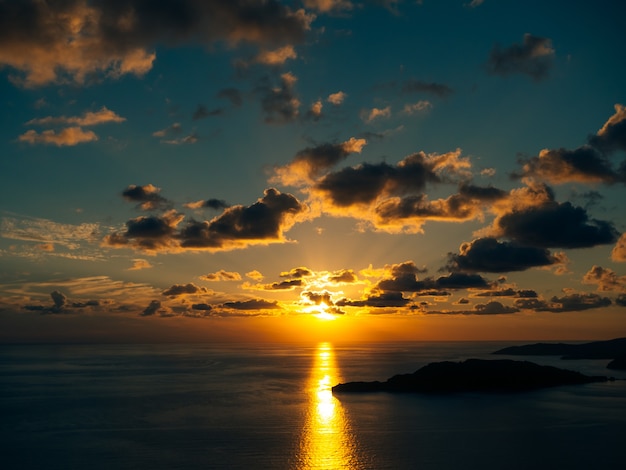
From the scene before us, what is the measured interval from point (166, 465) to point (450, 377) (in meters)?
109

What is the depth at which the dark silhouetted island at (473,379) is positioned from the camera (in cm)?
15162

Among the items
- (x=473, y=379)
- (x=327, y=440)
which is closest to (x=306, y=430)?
(x=327, y=440)

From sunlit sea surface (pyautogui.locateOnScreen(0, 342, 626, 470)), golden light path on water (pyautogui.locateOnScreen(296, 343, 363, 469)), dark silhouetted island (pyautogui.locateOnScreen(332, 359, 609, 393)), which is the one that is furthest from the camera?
dark silhouetted island (pyautogui.locateOnScreen(332, 359, 609, 393))

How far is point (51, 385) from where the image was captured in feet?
560

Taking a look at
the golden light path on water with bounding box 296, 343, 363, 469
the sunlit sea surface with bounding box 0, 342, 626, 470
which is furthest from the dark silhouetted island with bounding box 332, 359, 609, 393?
the golden light path on water with bounding box 296, 343, 363, 469

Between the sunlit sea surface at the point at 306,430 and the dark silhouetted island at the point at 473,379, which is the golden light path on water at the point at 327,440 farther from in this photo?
the dark silhouetted island at the point at 473,379

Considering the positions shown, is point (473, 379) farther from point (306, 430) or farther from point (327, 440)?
point (327, 440)

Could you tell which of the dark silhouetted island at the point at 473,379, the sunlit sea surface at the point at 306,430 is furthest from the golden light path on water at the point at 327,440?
the dark silhouetted island at the point at 473,379

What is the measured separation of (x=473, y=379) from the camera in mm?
157000

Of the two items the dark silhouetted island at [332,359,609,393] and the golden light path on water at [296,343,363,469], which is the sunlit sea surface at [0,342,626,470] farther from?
the dark silhouetted island at [332,359,609,393]

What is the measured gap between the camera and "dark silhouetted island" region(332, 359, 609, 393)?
152 metres

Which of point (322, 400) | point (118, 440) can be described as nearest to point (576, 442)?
point (322, 400)

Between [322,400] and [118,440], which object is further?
[322,400]

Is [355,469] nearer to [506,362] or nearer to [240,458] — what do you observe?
[240,458]
